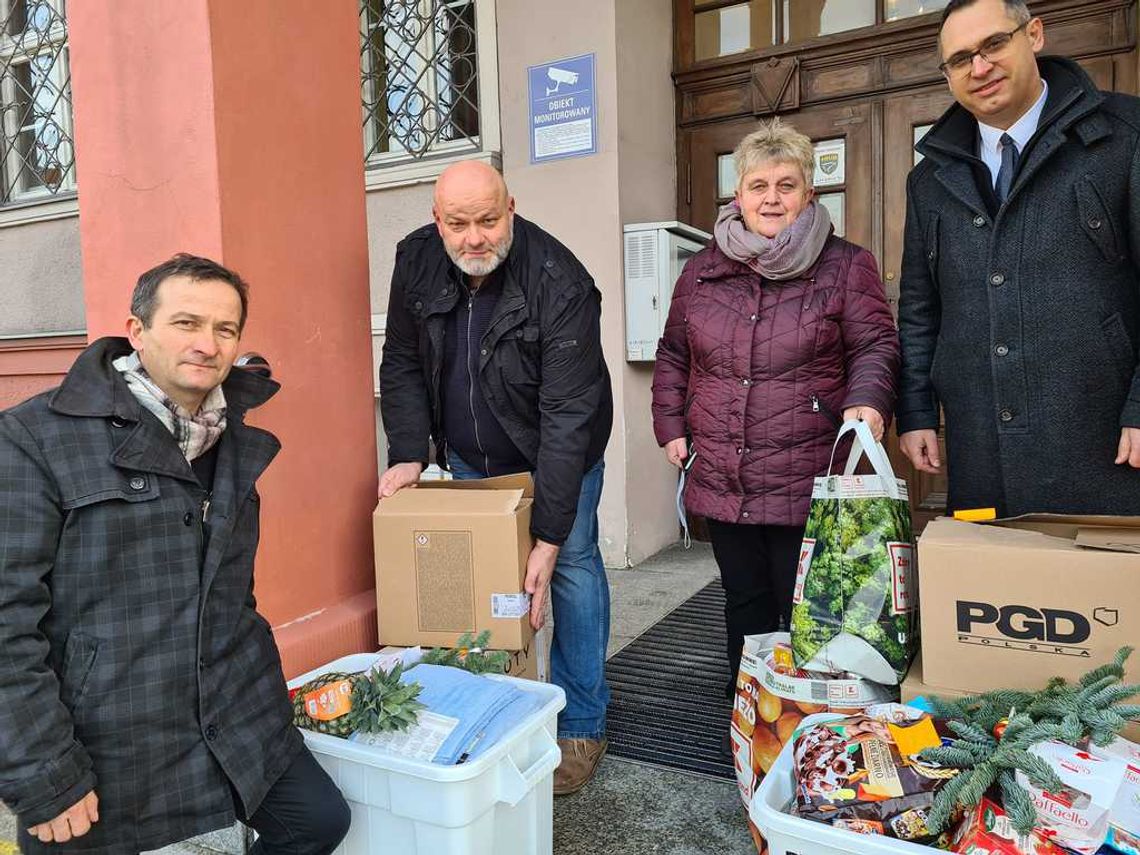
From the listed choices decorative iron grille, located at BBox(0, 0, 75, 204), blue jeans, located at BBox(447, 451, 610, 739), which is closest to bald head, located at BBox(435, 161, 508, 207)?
blue jeans, located at BBox(447, 451, 610, 739)

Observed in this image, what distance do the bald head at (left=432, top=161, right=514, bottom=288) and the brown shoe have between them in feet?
4.21

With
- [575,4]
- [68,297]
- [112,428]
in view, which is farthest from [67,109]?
[112,428]

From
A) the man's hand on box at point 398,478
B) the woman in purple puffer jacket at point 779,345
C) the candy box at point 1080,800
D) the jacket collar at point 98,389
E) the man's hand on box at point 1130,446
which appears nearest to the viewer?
the candy box at point 1080,800

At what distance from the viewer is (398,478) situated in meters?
2.26

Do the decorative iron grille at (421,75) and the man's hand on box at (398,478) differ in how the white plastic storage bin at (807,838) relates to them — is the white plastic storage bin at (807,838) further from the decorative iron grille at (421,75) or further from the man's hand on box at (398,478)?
the decorative iron grille at (421,75)

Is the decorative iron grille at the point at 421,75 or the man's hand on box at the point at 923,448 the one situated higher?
the decorative iron grille at the point at 421,75

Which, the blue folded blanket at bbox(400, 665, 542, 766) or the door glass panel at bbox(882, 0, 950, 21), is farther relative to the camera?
the door glass panel at bbox(882, 0, 950, 21)

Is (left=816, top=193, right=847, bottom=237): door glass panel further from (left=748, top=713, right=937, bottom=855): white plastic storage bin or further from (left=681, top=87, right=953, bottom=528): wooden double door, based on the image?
(left=748, top=713, right=937, bottom=855): white plastic storage bin

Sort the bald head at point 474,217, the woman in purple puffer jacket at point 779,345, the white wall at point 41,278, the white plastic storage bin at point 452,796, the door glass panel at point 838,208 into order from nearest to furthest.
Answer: the white plastic storage bin at point 452,796, the bald head at point 474,217, the woman in purple puffer jacket at point 779,345, the door glass panel at point 838,208, the white wall at point 41,278

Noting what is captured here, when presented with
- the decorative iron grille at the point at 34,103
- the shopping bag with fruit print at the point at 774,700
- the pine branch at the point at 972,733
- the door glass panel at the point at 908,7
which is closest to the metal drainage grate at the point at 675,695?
the shopping bag with fruit print at the point at 774,700

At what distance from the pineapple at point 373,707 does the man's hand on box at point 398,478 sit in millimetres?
611

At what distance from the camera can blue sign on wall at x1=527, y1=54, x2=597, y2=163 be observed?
13.2 feet

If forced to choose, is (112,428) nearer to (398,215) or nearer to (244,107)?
(244,107)

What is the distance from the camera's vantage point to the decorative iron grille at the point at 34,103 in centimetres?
506
